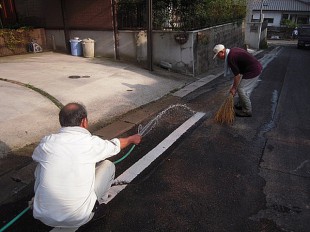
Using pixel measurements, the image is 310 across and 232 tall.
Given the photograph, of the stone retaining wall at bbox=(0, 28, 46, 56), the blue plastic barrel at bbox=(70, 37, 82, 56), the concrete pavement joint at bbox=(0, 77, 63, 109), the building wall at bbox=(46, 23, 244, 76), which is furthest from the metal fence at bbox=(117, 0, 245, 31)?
the concrete pavement joint at bbox=(0, 77, 63, 109)

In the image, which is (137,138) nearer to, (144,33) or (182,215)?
(182,215)

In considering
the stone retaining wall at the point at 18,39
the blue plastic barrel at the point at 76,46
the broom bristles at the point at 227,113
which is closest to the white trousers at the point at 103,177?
the broom bristles at the point at 227,113

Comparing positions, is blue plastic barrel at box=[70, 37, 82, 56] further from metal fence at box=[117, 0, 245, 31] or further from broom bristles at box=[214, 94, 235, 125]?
broom bristles at box=[214, 94, 235, 125]

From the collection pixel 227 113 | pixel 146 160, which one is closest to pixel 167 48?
pixel 227 113

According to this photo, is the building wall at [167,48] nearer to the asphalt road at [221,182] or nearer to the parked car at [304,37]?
the asphalt road at [221,182]

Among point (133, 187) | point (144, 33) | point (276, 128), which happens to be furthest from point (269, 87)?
point (133, 187)

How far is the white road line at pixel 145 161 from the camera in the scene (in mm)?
3721

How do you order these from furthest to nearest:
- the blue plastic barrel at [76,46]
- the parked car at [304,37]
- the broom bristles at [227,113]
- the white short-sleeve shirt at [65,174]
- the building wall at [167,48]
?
the parked car at [304,37], the blue plastic barrel at [76,46], the building wall at [167,48], the broom bristles at [227,113], the white short-sleeve shirt at [65,174]

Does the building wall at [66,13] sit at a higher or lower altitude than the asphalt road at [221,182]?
higher

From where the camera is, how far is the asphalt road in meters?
3.21

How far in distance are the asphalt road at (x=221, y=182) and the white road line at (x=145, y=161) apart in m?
0.09

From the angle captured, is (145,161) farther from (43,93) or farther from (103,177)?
(43,93)

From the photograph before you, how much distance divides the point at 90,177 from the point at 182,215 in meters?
1.22

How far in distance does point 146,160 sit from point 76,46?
893cm
